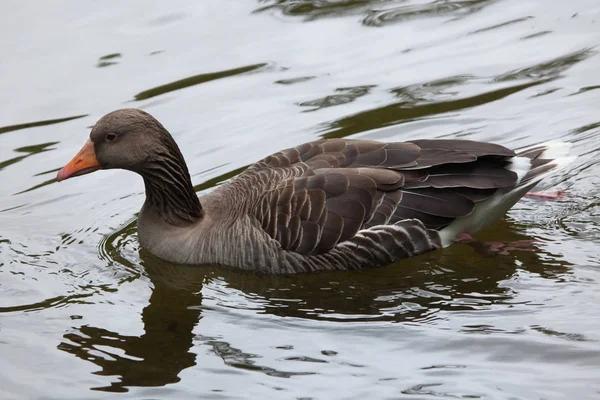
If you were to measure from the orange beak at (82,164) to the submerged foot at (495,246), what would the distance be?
149 inches

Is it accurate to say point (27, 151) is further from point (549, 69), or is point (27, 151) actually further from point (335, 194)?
point (549, 69)

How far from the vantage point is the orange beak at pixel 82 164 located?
31.7 feet

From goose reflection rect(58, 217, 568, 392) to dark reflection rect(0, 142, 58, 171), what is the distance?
2.84m

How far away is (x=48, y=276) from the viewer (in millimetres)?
9906

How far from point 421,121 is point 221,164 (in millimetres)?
2655

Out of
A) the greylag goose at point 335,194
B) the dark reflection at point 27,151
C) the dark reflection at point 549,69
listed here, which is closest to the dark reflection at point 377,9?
the dark reflection at point 549,69

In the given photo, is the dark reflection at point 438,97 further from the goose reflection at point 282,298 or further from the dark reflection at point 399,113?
the goose reflection at point 282,298

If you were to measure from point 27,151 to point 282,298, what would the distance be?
A: 4.96m

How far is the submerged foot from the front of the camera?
9.69 m

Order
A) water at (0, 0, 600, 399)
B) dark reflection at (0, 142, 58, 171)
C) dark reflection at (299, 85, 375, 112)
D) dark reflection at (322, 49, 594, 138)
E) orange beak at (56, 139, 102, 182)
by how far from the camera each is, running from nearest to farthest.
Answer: water at (0, 0, 600, 399)
orange beak at (56, 139, 102, 182)
dark reflection at (0, 142, 58, 171)
dark reflection at (322, 49, 594, 138)
dark reflection at (299, 85, 375, 112)

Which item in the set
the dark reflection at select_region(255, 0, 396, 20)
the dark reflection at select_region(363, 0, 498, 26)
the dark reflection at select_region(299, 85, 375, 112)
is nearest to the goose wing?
the dark reflection at select_region(299, 85, 375, 112)

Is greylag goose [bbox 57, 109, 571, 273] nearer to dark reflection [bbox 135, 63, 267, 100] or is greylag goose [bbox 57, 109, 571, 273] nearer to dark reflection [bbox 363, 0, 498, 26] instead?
dark reflection [bbox 135, 63, 267, 100]

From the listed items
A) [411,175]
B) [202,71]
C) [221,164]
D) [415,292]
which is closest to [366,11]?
[202,71]

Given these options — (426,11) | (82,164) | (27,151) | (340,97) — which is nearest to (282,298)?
(82,164)
